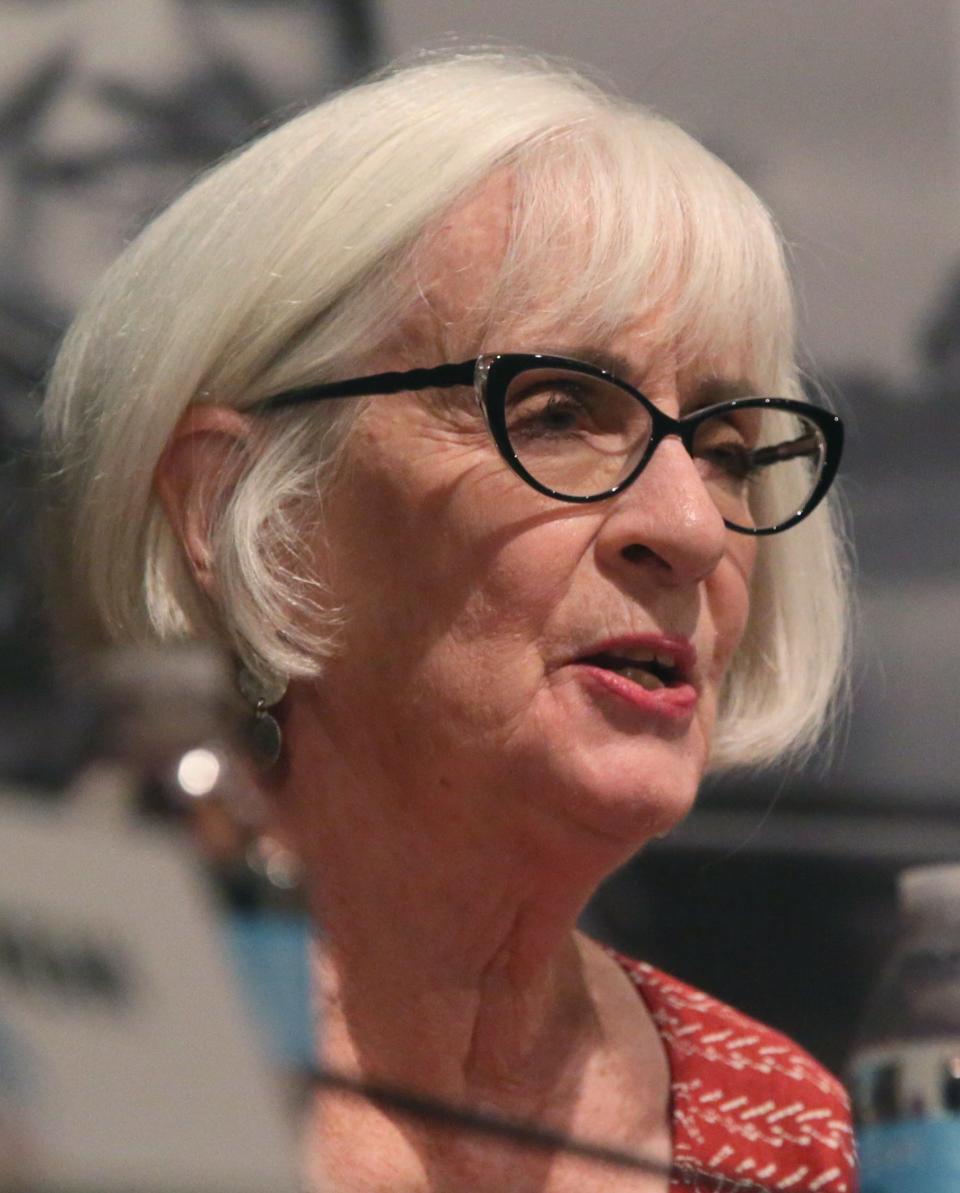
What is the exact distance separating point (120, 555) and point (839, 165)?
90cm

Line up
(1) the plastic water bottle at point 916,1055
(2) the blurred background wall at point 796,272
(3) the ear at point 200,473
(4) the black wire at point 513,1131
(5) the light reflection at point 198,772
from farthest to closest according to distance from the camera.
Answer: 1. (2) the blurred background wall at point 796,272
2. (3) the ear at point 200,473
3. (1) the plastic water bottle at point 916,1055
4. (4) the black wire at point 513,1131
5. (5) the light reflection at point 198,772

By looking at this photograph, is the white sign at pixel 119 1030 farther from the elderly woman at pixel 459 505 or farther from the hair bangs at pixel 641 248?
the hair bangs at pixel 641 248

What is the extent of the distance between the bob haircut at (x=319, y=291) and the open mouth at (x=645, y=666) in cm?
23

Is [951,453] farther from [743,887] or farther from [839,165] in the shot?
[743,887]

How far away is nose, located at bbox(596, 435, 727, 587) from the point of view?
1393mm

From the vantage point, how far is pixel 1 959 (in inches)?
23.9

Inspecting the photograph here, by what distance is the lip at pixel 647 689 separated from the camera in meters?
1.39

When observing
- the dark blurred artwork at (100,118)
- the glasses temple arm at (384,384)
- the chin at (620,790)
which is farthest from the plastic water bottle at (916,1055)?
the dark blurred artwork at (100,118)

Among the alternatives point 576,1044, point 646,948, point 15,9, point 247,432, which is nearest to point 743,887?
point 646,948

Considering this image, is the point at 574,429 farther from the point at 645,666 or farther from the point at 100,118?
the point at 100,118

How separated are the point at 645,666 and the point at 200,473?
436 mm

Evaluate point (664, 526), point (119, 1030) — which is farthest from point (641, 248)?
point (119, 1030)

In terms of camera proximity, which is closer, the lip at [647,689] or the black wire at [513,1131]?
the black wire at [513,1131]

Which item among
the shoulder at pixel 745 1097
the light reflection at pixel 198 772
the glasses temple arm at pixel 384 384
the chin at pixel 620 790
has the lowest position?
the shoulder at pixel 745 1097
